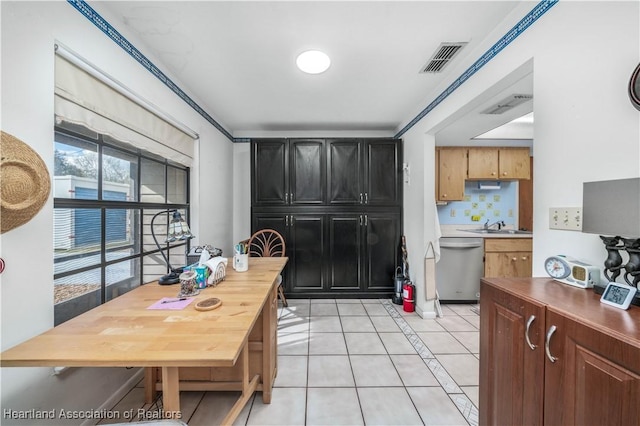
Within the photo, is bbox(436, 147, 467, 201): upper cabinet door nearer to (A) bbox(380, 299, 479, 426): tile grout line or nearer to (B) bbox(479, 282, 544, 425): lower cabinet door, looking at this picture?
(A) bbox(380, 299, 479, 426): tile grout line

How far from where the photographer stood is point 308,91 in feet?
8.36

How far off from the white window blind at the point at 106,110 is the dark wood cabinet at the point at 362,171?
2.02m

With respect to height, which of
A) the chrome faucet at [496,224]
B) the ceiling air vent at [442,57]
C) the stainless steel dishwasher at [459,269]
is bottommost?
the stainless steel dishwasher at [459,269]

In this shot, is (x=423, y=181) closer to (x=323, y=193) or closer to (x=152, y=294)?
(x=323, y=193)

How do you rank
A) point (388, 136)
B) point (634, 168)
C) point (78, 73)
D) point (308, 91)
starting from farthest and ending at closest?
point (388, 136)
point (308, 91)
point (78, 73)
point (634, 168)

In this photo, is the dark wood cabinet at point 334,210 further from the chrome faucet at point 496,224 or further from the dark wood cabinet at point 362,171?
the chrome faucet at point 496,224

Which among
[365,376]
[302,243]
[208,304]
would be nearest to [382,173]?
[302,243]

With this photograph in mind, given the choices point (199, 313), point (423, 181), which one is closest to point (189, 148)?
point (199, 313)

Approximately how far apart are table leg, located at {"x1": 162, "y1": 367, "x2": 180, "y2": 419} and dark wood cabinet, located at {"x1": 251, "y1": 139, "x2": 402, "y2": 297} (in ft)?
8.32

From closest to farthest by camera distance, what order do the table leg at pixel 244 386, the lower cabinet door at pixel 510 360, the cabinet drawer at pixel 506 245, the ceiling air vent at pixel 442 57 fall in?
the lower cabinet door at pixel 510 360 → the table leg at pixel 244 386 → the ceiling air vent at pixel 442 57 → the cabinet drawer at pixel 506 245

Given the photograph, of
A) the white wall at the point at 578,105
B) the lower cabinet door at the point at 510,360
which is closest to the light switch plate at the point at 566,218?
the white wall at the point at 578,105

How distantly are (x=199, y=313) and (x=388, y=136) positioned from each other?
11.5 feet

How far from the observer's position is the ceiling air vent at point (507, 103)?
241 cm

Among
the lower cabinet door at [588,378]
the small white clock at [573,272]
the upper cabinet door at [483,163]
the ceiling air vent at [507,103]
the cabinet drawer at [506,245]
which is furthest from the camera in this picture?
the upper cabinet door at [483,163]
